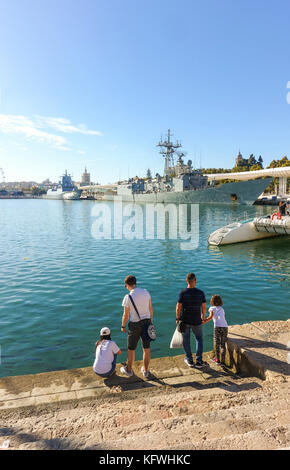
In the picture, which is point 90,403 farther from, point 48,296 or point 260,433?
point 48,296

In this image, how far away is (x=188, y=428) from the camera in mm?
3451

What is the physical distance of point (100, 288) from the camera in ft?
41.6

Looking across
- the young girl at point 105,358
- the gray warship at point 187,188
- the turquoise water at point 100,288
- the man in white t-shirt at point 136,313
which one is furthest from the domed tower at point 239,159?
the young girl at point 105,358

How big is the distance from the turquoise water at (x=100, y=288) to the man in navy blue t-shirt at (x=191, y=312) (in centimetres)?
178

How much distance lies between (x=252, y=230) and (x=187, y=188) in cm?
5638

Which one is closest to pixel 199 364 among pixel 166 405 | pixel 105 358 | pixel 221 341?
pixel 221 341

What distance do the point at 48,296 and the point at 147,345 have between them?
7.56 metres

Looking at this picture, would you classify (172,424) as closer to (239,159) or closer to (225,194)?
(225,194)

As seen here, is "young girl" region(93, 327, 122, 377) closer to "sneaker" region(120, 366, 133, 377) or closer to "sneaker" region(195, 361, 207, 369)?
"sneaker" region(120, 366, 133, 377)

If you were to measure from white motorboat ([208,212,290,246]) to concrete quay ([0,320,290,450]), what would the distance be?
16440 mm

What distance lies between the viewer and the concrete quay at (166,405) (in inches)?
127

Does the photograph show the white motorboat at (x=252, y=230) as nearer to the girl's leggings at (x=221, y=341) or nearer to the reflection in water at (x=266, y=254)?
the reflection in water at (x=266, y=254)

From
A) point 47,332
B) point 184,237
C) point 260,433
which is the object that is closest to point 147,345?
point 260,433

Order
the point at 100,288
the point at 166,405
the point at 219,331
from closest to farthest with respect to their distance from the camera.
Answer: the point at 166,405 → the point at 219,331 → the point at 100,288
